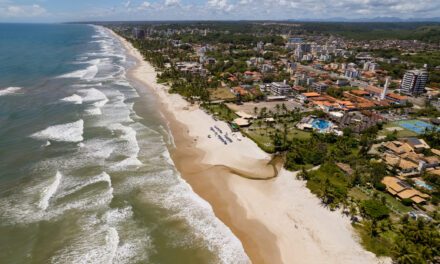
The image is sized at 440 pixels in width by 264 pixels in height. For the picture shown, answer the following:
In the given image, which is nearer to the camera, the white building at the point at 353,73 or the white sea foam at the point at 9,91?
the white sea foam at the point at 9,91

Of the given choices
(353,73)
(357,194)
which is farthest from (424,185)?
(353,73)

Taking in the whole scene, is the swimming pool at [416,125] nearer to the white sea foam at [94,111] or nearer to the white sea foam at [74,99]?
the white sea foam at [94,111]

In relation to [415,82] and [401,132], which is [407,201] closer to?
[401,132]

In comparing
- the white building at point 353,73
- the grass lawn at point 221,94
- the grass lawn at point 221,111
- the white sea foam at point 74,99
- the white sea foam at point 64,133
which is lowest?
the white sea foam at point 64,133

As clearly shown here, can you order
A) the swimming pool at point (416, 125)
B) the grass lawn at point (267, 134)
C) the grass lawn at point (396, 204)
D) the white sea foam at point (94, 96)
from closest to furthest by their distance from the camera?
1. the grass lawn at point (396, 204)
2. the grass lawn at point (267, 134)
3. the swimming pool at point (416, 125)
4. the white sea foam at point (94, 96)

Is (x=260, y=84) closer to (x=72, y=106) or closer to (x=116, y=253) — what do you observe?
(x=72, y=106)

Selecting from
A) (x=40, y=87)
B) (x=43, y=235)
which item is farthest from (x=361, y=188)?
(x=40, y=87)

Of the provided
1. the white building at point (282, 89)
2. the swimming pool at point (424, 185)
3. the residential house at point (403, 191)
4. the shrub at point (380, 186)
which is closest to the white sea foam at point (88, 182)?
the shrub at point (380, 186)
